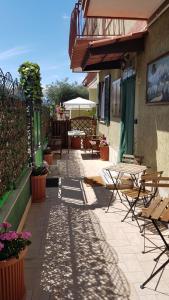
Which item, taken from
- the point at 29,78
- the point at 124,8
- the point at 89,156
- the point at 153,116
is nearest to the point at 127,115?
the point at 153,116

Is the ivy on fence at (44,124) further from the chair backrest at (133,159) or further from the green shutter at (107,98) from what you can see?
the chair backrest at (133,159)

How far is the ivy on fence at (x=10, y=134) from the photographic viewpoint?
4.00 metres

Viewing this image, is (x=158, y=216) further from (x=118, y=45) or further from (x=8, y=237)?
(x=118, y=45)

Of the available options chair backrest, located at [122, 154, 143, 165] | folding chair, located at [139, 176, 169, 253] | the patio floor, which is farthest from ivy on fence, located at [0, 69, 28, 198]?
chair backrest, located at [122, 154, 143, 165]

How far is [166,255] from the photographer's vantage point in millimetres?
3951

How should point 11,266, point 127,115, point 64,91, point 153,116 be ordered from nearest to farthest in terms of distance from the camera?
point 11,266
point 153,116
point 127,115
point 64,91

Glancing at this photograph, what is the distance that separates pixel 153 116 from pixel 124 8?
1878 millimetres

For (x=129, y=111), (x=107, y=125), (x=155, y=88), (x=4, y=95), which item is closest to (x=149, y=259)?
(x=4, y=95)

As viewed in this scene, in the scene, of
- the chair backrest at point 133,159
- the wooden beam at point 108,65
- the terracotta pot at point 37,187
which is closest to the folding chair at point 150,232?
the chair backrest at point 133,159

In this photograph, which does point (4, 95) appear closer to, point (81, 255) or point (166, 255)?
point (81, 255)

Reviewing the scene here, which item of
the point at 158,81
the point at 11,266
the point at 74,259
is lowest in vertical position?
the point at 74,259

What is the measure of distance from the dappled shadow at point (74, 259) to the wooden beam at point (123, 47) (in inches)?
119

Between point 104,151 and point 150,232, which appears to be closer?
point 150,232

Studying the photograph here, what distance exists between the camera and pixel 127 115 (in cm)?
836
